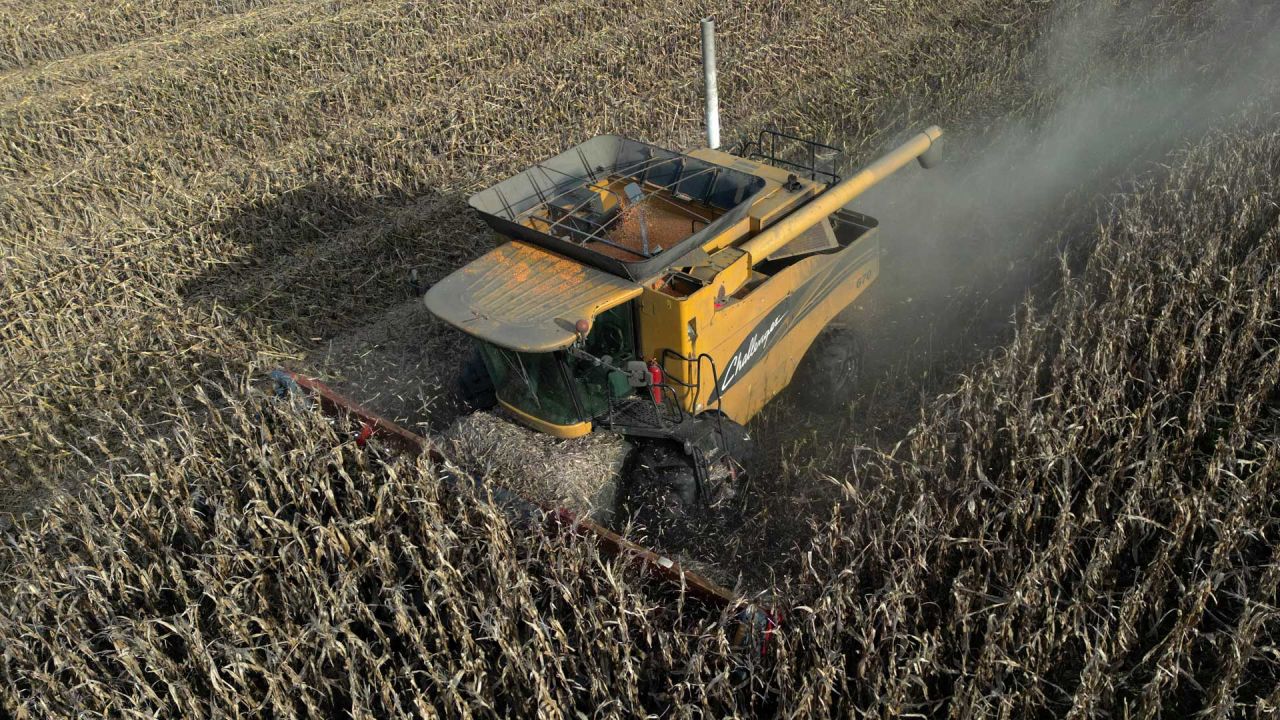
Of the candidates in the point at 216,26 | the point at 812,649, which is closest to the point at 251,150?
the point at 216,26

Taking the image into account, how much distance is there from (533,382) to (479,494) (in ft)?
2.95

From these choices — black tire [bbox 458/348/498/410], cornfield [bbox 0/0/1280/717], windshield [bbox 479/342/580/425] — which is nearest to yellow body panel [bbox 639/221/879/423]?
windshield [bbox 479/342/580/425]

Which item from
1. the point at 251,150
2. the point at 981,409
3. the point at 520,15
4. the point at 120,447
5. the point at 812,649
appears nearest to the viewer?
the point at 812,649

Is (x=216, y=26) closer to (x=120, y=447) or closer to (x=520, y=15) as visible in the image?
(x=520, y=15)

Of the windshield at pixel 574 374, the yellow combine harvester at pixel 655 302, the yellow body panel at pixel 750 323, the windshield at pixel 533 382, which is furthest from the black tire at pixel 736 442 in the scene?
the windshield at pixel 533 382

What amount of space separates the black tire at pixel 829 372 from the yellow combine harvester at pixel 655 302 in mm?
34

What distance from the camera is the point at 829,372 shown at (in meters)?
8.54

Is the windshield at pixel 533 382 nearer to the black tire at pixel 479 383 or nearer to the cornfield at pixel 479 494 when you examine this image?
the black tire at pixel 479 383

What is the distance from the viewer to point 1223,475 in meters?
6.29

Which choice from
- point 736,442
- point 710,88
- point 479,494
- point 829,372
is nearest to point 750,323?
point 736,442

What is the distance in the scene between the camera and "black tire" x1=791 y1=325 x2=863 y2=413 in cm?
857

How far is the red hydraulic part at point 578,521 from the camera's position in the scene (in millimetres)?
5523

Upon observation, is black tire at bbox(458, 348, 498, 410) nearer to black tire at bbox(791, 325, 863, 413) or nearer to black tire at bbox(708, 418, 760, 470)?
black tire at bbox(708, 418, 760, 470)

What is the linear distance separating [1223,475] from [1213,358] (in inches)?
58.0
